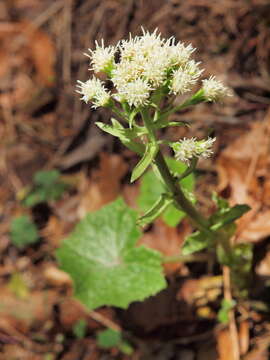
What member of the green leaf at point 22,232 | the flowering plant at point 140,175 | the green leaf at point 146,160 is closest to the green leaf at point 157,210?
the flowering plant at point 140,175

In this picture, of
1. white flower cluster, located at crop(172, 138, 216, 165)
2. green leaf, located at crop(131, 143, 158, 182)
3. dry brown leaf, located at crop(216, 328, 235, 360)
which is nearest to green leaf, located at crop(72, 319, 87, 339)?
dry brown leaf, located at crop(216, 328, 235, 360)

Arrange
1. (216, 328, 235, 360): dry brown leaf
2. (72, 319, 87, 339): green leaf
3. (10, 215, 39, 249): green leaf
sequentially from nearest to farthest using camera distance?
(216, 328, 235, 360): dry brown leaf → (72, 319, 87, 339): green leaf → (10, 215, 39, 249): green leaf

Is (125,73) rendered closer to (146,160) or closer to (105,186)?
(146,160)

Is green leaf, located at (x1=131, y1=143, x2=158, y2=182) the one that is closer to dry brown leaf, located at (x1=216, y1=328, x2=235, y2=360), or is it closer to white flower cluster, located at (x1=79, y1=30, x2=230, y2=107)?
white flower cluster, located at (x1=79, y1=30, x2=230, y2=107)

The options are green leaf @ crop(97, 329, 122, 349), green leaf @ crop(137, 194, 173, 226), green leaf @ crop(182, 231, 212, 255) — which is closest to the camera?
green leaf @ crop(137, 194, 173, 226)

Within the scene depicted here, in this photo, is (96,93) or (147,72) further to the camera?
(96,93)

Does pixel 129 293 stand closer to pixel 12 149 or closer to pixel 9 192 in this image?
pixel 9 192

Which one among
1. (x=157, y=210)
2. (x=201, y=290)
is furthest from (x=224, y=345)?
(x=157, y=210)
